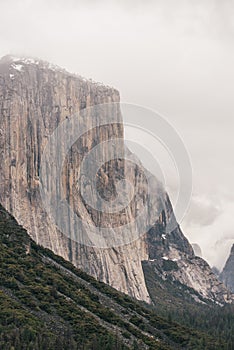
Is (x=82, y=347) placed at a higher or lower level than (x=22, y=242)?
lower

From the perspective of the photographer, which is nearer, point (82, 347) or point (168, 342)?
point (82, 347)

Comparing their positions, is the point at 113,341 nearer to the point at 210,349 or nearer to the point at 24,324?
the point at 24,324

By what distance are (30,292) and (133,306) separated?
138 feet

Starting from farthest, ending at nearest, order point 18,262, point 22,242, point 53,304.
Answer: point 22,242
point 18,262
point 53,304

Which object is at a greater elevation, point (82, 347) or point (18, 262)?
point (18, 262)

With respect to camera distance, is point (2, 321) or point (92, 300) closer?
point (2, 321)

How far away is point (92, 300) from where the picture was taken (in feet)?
576

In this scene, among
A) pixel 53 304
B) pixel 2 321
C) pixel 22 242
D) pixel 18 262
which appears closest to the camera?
pixel 2 321

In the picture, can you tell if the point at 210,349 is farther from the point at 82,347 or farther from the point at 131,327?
the point at 82,347

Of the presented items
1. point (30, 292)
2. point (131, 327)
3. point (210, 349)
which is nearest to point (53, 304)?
point (30, 292)

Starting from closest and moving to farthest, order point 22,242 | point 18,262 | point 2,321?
point 2,321
point 18,262
point 22,242

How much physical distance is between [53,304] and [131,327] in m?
18.3

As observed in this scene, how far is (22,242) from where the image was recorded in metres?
188

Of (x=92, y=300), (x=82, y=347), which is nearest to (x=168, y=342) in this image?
(x=92, y=300)
